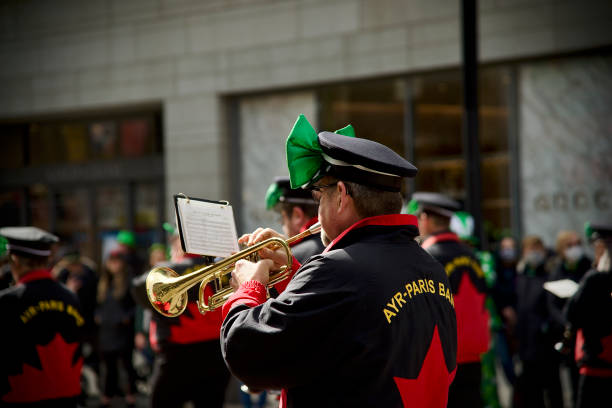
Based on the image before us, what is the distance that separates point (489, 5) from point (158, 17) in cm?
561

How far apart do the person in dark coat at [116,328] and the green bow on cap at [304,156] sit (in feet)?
24.8

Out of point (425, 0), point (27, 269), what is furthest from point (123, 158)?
point (27, 269)

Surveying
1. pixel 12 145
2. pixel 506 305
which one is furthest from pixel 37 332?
pixel 12 145

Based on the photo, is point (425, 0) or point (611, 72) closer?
point (611, 72)

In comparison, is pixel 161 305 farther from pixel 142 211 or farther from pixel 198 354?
pixel 142 211

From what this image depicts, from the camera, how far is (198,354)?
20.7 ft

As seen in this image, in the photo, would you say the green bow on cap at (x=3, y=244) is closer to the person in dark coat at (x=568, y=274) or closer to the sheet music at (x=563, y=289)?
the sheet music at (x=563, y=289)

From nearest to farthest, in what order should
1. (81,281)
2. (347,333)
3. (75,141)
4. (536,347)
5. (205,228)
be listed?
(347,333) → (205,228) → (536,347) → (81,281) → (75,141)

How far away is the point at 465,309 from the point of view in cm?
595

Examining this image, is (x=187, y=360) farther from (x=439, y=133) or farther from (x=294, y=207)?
(x=439, y=133)

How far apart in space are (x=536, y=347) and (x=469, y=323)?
2.87 meters

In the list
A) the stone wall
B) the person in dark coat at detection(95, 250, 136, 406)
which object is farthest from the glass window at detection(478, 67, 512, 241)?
the person in dark coat at detection(95, 250, 136, 406)

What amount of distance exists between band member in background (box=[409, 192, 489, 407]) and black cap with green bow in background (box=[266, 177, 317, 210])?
1.41m

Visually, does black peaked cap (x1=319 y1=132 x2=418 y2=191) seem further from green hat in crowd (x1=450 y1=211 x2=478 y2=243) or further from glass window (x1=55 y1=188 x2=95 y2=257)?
glass window (x1=55 y1=188 x2=95 y2=257)
